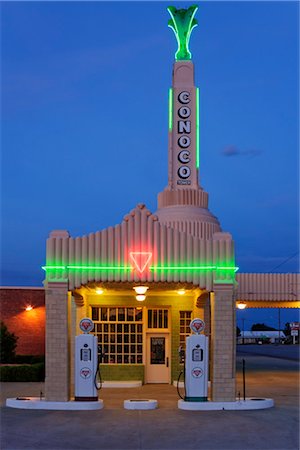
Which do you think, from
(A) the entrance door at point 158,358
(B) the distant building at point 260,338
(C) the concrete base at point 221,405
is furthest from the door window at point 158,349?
(B) the distant building at point 260,338

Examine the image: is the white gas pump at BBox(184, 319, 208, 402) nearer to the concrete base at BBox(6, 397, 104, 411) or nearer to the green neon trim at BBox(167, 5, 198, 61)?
the concrete base at BBox(6, 397, 104, 411)

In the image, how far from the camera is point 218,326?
1791cm

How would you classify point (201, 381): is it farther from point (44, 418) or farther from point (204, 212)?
point (204, 212)

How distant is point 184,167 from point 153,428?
14393 mm

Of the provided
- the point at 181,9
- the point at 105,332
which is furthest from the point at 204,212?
the point at 181,9

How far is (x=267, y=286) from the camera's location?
26938mm

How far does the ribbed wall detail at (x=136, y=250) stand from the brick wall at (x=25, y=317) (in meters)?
12.1

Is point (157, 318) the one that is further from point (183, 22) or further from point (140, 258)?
point (183, 22)

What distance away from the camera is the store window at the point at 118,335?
23.5 m

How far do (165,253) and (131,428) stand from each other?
503 centimetres

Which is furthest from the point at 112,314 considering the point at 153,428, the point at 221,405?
the point at 153,428

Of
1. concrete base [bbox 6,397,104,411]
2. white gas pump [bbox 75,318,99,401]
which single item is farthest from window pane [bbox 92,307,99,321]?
concrete base [bbox 6,397,104,411]

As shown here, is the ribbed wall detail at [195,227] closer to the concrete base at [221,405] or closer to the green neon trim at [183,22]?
the green neon trim at [183,22]

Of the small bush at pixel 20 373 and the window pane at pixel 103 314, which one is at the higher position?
the window pane at pixel 103 314
